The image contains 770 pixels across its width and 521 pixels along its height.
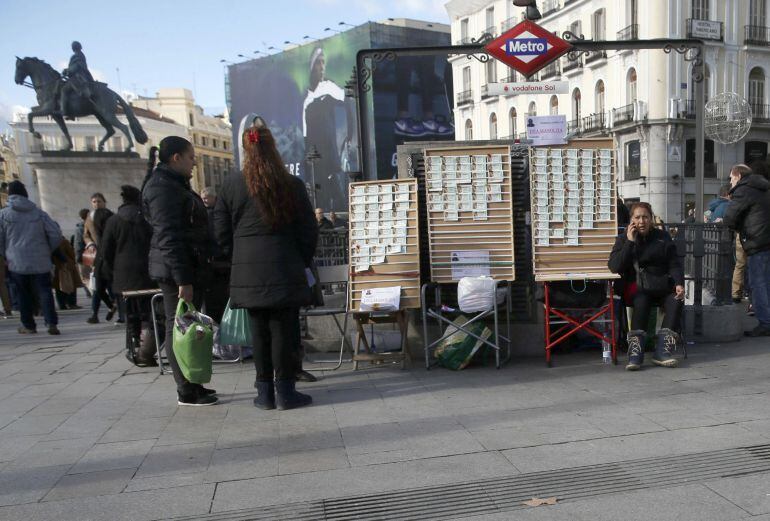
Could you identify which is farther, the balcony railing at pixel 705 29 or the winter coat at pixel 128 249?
the balcony railing at pixel 705 29

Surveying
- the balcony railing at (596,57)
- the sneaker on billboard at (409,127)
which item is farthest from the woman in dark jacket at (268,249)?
the sneaker on billboard at (409,127)

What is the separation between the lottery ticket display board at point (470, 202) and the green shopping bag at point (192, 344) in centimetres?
226

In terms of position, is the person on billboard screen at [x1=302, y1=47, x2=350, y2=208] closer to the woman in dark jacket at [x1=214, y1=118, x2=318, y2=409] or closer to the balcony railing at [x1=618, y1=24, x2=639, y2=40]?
the balcony railing at [x1=618, y1=24, x2=639, y2=40]

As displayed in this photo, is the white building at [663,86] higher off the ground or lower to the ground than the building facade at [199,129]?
lower

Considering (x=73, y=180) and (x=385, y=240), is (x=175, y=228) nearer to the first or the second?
(x=385, y=240)

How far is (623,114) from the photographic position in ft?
108

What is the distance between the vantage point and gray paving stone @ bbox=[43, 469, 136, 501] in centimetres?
332

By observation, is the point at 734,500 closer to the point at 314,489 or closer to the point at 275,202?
the point at 314,489

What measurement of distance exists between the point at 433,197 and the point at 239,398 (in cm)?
258

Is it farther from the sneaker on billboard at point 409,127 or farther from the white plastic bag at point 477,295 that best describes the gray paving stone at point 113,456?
the sneaker on billboard at point 409,127

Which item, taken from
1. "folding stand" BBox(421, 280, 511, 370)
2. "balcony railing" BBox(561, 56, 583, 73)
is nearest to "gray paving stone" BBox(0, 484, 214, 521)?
"folding stand" BBox(421, 280, 511, 370)

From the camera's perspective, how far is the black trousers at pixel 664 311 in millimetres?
5664

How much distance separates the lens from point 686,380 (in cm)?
514

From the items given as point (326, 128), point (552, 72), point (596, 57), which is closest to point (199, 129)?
point (326, 128)
